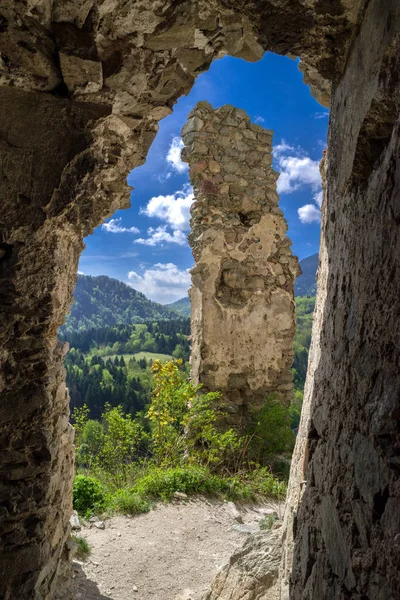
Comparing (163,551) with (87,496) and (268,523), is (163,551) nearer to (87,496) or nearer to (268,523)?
(268,523)

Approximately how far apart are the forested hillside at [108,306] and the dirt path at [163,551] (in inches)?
1278

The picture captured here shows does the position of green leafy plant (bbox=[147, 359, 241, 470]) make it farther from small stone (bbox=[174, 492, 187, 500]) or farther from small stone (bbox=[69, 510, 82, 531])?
small stone (bbox=[69, 510, 82, 531])

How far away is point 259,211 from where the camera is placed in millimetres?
6738

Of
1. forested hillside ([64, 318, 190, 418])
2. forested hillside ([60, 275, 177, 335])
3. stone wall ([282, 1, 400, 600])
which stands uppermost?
forested hillside ([60, 275, 177, 335])

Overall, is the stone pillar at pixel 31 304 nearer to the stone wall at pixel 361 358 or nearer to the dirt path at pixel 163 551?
the dirt path at pixel 163 551

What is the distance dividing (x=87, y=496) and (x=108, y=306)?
35.8m

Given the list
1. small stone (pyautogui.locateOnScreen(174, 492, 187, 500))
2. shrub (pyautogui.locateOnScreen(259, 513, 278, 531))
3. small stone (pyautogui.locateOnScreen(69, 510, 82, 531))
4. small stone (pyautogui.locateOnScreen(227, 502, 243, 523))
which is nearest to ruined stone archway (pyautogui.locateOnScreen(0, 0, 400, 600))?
shrub (pyautogui.locateOnScreen(259, 513, 278, 531))

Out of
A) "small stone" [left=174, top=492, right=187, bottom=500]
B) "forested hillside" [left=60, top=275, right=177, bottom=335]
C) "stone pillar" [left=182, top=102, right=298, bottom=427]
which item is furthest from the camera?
"forested hillside" [left=60, top=275, right=177, bottom=335]

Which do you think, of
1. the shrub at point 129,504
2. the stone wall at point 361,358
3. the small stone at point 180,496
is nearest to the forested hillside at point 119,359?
the small stone at point 180,496

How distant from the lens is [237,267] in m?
6.52

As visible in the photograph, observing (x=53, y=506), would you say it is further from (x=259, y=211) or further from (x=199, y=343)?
(x=259, y=211)

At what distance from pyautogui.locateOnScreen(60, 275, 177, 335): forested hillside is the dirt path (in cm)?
3247

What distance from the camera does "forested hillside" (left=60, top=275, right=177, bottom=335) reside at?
122 feet

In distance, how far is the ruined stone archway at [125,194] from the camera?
4.59 ft
